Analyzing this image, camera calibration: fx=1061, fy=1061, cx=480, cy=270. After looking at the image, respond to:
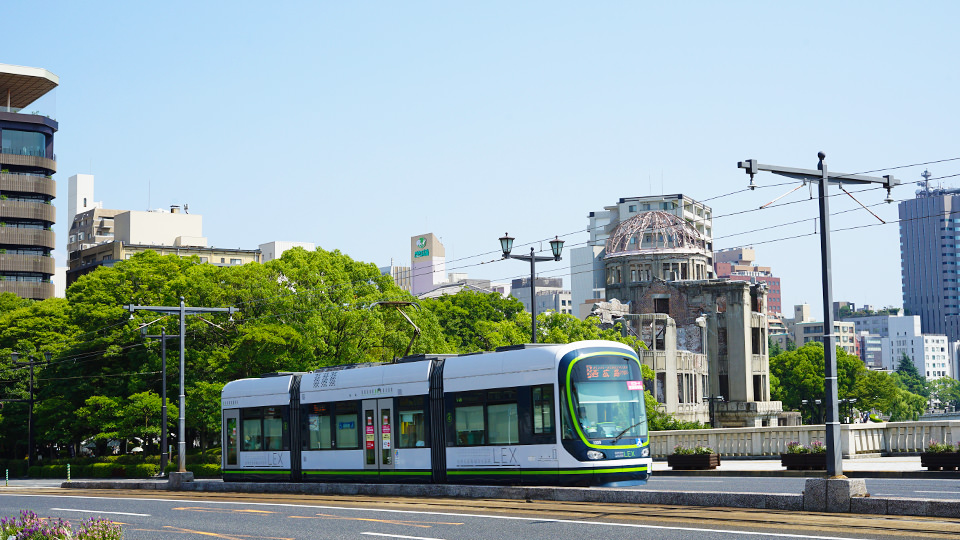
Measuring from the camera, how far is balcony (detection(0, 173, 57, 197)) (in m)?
111

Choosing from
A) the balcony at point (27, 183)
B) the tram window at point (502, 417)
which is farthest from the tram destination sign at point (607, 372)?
the balcony at point (27, 183)

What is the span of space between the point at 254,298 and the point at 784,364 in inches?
3545

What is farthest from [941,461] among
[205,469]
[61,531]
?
[205,469]

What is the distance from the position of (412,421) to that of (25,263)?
94.7m

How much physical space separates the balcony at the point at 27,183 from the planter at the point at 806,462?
98557mm

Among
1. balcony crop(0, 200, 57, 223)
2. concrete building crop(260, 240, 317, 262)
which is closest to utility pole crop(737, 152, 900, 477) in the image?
balcony crop(0, 200, 57, 223)

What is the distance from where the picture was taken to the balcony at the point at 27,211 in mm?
110312

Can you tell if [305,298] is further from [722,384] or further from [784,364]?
[784,364]

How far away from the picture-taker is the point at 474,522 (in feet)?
61.6

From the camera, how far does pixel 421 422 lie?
91.5ft

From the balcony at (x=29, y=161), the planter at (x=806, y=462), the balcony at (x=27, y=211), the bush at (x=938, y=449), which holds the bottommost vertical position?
the planter at (x=806, y=462)

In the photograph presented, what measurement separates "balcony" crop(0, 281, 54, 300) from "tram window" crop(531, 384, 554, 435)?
96.7 m

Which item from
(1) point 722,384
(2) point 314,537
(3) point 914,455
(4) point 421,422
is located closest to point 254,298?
(4) point 421,422

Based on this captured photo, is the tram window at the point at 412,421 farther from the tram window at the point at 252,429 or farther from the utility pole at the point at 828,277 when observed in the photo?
the utility pole at the point at 828,277
